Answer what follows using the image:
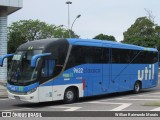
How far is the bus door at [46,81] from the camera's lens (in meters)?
16.8

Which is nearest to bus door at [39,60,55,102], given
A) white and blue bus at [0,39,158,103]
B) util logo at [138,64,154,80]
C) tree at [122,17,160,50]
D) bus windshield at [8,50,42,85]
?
white and blue bus at [0,39,158,103]

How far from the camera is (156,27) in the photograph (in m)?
95.7

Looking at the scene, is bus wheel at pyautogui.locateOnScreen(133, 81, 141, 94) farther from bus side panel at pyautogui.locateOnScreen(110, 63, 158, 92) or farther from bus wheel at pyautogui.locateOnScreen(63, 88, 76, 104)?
bus wheel at pyautogui.locateOnScreen(63, 88, 76, 104)

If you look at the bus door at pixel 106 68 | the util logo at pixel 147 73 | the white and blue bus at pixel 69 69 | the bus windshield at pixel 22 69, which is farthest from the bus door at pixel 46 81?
the util logo at pixel 147 73

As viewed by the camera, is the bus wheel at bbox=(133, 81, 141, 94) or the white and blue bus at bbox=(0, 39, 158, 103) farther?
the bus wheel at bbox=(133, 81, 141, 94)

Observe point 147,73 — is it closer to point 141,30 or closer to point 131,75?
point 131,75

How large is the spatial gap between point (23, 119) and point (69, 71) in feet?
21.4

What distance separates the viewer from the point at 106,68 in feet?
67.9

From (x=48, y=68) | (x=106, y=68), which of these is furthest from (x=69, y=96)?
(x=106, y=68)

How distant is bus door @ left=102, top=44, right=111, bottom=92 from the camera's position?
808 inches

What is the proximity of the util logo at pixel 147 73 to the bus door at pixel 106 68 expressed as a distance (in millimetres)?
3669

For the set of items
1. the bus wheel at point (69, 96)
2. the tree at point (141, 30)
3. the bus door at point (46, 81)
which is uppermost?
the tree at point (141, 30)

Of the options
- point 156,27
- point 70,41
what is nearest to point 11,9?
point 70,41

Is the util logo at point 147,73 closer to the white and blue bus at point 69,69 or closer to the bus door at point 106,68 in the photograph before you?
the white and blue bus at point 69,69
